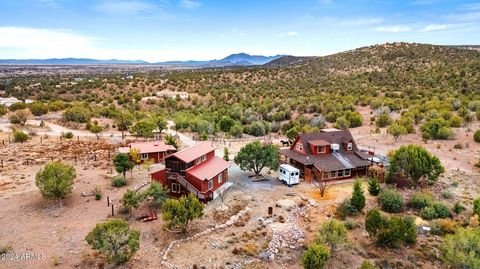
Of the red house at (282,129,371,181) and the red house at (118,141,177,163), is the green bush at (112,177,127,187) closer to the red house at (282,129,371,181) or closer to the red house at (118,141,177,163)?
the red house at (118,141,177,163)

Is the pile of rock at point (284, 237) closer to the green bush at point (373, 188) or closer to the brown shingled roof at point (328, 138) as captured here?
the green bush at point (373, 188)

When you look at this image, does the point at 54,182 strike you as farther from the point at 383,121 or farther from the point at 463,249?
the point at 383,121

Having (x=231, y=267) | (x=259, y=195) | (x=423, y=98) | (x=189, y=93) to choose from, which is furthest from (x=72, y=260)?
(x=189, y=93)

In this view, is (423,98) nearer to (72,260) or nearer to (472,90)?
(472,90)

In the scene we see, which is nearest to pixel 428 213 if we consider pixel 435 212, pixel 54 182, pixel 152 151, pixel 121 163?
pixel 435 212

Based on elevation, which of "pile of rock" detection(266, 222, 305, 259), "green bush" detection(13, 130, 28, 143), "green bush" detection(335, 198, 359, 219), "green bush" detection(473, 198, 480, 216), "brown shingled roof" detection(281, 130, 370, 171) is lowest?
"pile of rock" detection(266, 222, 305, 259)

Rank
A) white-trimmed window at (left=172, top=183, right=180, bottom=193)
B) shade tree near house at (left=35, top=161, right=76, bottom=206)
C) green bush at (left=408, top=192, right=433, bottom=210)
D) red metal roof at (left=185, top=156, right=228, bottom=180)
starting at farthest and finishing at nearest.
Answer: white-trimmed window at (left=172, top=183, right=180, bottom=193), red metal roof at (left=185, top=156, right=228, bottom=180), green bush at (left=408, top=192, right=433, bottom=210), shade tree near house at (left=35, top=161, right=76, bottom=206)

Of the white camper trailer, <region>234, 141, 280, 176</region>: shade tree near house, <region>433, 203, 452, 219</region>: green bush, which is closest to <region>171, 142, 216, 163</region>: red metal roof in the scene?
<region>234, 141, 280, 176</region>: shade tree near house
